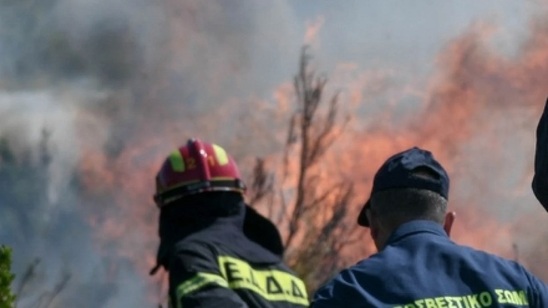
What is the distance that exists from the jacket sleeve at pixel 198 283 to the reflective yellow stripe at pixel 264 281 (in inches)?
2.7

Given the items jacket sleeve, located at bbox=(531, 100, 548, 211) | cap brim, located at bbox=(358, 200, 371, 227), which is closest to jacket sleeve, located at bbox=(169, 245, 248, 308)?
cap brim, located at bbox=(358, 200, 371, 227)

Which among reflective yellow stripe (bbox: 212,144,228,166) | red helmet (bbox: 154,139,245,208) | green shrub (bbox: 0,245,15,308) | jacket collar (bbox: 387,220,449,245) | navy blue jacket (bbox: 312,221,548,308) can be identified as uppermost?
green shrub (bbox: 0,245,15,308)

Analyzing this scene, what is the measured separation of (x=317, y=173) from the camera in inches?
1049

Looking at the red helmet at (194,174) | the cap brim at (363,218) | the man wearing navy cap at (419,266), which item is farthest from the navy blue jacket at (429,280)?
the red helmet at (194,174)

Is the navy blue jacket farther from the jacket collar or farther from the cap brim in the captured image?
the cap brim

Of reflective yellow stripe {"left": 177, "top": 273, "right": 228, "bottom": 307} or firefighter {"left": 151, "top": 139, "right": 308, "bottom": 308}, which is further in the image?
firefighter {"left": 151, "top": 139, "right": 308, "bottom": 308}

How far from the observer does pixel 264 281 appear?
5.28 metres

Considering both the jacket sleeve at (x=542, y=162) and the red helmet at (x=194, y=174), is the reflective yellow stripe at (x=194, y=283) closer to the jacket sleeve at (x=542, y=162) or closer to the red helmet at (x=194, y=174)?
the red helmet at (x=194, y=174)

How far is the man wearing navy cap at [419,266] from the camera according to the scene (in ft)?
12.8

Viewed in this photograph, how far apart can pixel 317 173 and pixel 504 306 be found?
2274 centimetres

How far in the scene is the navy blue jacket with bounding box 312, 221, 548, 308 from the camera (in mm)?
3896

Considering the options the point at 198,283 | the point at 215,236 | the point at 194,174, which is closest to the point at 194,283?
the point at 198,283

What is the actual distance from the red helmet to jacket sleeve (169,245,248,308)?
337mm

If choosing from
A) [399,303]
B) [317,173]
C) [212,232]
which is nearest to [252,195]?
[317,173]
